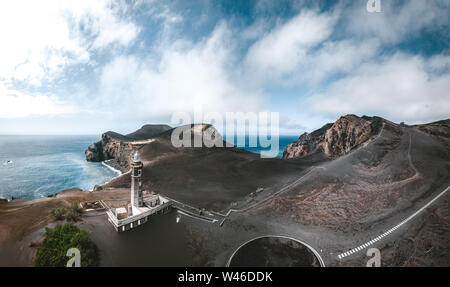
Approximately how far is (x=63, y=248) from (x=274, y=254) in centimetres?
1720

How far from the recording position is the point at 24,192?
121 feet

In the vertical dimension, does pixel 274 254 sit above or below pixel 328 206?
below

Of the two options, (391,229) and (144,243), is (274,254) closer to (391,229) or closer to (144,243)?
(144,243)

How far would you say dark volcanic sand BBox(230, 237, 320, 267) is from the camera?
47.9 ft

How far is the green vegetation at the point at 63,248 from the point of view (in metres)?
12.9

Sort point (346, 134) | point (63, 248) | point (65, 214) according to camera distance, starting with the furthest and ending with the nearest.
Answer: point (346, 134) → point (65, 214) → point (63, 248)

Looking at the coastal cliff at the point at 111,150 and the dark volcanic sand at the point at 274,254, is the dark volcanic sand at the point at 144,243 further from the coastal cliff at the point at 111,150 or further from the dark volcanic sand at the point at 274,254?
the coastal cliff at the point at 111,150

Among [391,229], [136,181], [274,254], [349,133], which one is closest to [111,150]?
[136,181]

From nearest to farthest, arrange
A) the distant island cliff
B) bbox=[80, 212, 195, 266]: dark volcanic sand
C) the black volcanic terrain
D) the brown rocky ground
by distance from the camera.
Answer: bbox=[80, 212, 195, 266]: dark volcanic sand
the brown rocky ground
the black volcanic terrain
the distant island cliff

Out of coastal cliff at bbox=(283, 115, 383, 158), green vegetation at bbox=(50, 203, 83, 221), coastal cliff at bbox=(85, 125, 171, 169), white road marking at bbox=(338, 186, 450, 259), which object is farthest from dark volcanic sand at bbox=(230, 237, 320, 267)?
coastal cliff at bbox=(85, 125, 171, 169)

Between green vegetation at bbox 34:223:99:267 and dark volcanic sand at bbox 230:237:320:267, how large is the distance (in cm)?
1160

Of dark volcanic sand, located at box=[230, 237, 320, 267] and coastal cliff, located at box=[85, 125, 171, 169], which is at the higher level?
coastal cliff, located at box=[85, 125, 171, 169]

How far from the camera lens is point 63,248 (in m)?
13.4

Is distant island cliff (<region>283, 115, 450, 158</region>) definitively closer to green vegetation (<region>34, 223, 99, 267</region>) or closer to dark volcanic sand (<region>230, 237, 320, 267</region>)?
dark volcanic sand (<region>230, 237, 320, 267</region>)
